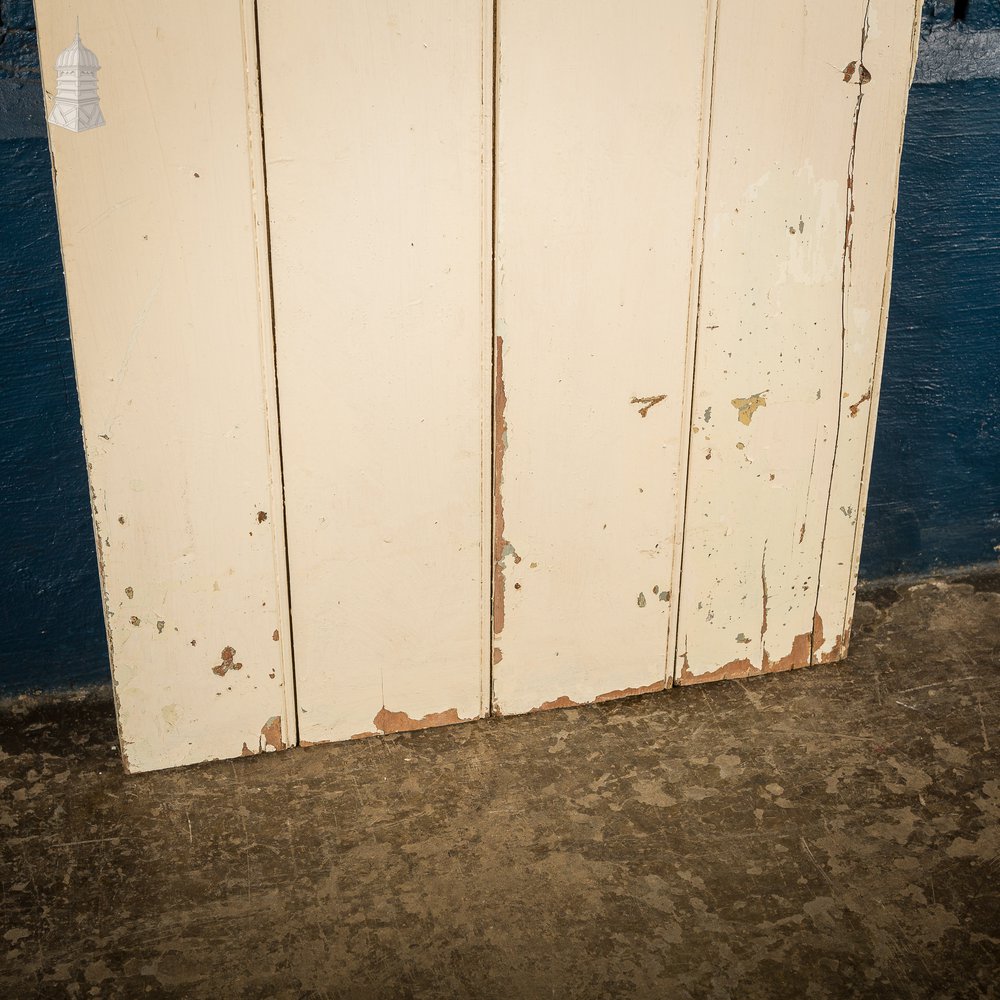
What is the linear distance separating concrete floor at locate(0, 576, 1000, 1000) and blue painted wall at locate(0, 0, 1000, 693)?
0.23 m

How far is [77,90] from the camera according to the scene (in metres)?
1.59

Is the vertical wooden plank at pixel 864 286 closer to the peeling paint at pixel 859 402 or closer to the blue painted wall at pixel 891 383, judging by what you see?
the peeling paint at pixel 859 402

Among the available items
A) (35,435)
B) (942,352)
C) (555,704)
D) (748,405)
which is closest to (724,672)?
(555,704)

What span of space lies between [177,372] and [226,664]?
1.82 ft

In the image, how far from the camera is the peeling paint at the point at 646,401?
2020 mm

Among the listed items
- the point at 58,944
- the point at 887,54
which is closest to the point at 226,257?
the point at 58,944

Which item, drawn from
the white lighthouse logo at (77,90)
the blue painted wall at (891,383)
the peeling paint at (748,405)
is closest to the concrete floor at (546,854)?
the blue painted wall at (891,383)

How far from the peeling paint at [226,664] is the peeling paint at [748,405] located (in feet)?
3.44

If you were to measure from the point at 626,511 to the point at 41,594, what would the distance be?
1.18 metres

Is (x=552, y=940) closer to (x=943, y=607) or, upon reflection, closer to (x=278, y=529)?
(x=278, y=529)

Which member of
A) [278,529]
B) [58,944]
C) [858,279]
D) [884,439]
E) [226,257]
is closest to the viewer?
[58,944]

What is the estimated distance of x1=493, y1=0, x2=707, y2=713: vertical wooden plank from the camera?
1.79m

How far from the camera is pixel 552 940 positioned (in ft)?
5.37

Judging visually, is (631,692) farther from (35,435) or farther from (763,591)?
(35,435)
